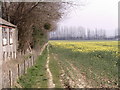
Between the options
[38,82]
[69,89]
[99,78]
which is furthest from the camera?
[99,78]

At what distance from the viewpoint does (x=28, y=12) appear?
21562mm

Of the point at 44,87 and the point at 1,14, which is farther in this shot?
the point at 1,14

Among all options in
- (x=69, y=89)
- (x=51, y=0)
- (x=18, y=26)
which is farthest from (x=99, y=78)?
(x=18, y=26)

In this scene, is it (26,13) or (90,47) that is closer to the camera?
(26,13)

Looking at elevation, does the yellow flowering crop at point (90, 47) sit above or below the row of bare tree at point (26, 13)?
below

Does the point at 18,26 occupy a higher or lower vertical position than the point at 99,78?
higher

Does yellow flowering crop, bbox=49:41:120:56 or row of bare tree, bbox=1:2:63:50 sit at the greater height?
row of bare tree, bbox=1:2:63:50

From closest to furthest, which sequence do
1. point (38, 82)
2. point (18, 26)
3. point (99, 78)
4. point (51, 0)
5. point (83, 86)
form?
point (83, 86) → point (38, 82) → point (99, 78) → point (51, 0) → point (18, 26)

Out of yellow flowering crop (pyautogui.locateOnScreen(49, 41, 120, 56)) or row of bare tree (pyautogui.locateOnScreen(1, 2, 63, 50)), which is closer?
row of bare tree (pyautogui.locateOnScreen(1, 2, 63, 50))

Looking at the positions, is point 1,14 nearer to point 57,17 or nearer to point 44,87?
point 57,17

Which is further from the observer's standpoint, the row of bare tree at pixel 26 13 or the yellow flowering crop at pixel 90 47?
the yellow flowering crop at pixel 90 47

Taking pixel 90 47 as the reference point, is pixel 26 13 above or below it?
above

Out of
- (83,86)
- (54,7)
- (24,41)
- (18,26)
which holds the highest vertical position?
(54,7)

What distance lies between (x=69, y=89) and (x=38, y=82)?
2.14m
